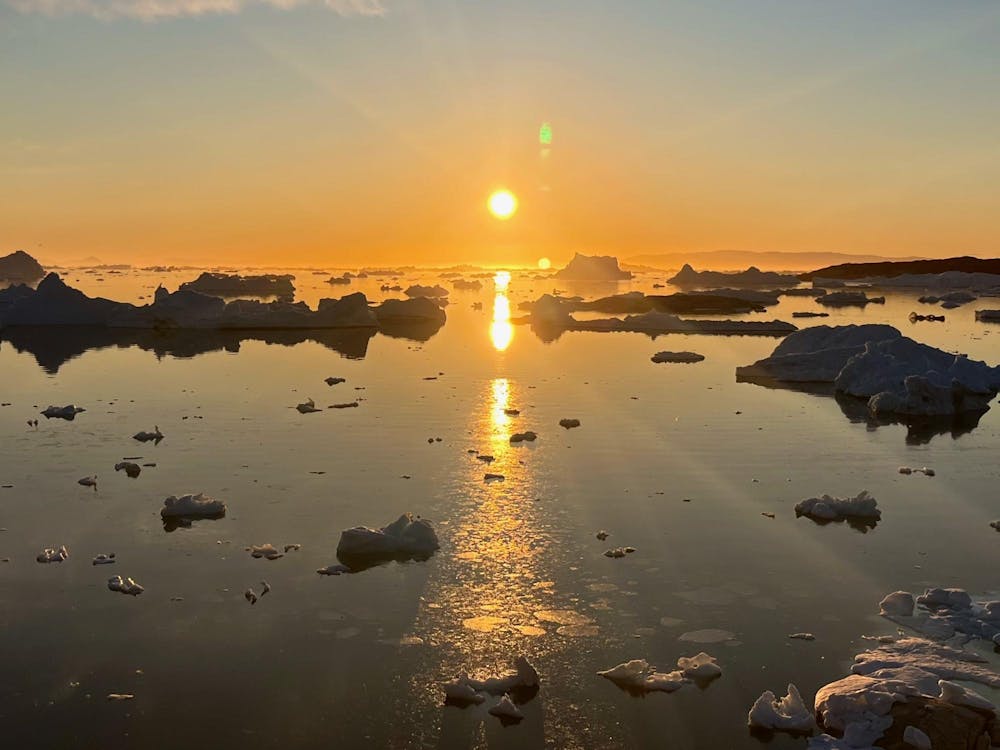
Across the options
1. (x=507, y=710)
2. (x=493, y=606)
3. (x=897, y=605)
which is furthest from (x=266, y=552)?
(x=897, y=605)

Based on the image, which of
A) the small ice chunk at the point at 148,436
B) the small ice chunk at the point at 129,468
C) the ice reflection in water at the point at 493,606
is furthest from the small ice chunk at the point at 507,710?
the small ice chunk at the point at 148,436

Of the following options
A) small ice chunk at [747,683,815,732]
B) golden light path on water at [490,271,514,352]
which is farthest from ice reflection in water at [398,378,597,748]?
golden light path on water at [490,271,514,352]

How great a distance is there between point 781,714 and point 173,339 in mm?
36109

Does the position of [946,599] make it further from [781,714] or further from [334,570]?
[334,570]

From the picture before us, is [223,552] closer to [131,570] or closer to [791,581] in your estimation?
[131,570]

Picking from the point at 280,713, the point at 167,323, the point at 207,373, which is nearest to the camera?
the point at 280,713

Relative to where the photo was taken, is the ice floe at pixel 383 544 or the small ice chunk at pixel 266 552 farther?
the ice floe at pixel 383 544

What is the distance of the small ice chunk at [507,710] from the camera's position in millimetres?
6027

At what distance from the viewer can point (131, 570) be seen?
8906 mm

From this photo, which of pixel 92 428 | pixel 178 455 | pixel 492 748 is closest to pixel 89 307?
pixel 92 428

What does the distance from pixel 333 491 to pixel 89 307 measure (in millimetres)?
37874

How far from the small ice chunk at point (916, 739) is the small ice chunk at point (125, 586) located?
6.72 meters

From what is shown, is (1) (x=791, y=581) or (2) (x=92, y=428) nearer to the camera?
(1) (x=791, y=581)

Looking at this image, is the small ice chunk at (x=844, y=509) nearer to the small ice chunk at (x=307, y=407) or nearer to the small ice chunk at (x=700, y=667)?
the small ice chunk at (x=700, y=667)
